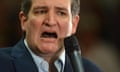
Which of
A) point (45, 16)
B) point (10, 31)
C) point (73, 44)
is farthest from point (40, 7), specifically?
point (10, 31)

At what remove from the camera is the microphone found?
5.15ft

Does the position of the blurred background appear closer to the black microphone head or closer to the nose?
the nose

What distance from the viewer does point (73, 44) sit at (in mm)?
1606

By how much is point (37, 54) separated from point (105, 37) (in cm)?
164

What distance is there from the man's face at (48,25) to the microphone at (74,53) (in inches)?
6.3

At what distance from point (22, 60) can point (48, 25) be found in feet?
0.61

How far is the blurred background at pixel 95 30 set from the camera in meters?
3.23

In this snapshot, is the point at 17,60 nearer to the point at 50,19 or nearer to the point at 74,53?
the point at 50,19

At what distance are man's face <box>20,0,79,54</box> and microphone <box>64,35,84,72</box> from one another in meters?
0.16

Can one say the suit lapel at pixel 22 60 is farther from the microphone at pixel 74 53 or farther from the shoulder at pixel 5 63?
the microphone at pixel 74 53

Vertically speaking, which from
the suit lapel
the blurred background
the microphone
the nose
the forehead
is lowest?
the blurred background

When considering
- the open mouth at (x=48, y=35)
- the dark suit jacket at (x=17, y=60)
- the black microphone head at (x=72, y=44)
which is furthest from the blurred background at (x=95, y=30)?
the black microphone head at (x=72, y=44)

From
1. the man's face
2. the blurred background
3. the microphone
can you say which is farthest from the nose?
the blurred background

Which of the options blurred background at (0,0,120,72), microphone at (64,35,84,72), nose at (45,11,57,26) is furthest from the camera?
blurred background at (0,0,120,72)
